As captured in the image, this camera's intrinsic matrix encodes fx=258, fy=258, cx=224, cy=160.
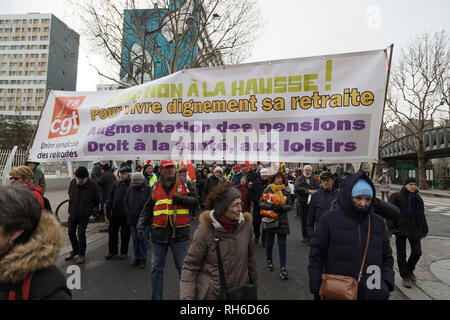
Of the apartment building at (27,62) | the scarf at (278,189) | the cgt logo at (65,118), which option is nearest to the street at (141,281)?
the scarf at (278,189)

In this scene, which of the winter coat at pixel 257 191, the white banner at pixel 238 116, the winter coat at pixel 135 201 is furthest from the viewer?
the winter coat at pixel 257 191

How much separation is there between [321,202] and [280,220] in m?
1.12

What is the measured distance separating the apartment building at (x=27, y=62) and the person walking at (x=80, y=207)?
82739 millimetres

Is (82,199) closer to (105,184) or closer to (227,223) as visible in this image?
(105,184)

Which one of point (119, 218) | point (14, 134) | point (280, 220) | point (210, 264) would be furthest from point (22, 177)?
point (14, 134)

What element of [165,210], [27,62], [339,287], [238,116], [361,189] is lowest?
[339,287]

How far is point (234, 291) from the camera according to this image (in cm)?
192

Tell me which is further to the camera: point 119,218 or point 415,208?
point 119,218

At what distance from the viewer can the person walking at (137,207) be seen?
4.53m

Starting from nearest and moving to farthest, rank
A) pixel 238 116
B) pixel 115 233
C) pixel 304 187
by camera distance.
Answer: pixel 238 116
pixel 115 233
pixel 304 187

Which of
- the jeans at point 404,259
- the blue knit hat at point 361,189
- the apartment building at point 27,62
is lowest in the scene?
the jeans at point 404,259

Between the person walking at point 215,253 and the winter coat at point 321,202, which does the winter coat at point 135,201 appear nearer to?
the person walking at point 215,253

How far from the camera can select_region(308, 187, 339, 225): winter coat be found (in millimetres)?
4836

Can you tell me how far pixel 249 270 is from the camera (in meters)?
2.24
